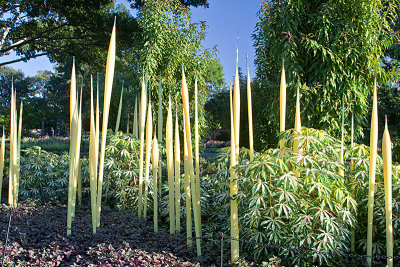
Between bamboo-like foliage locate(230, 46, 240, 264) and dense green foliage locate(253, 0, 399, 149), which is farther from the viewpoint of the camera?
dense green foliage locate(253, 0, 399, 149)

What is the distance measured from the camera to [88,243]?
7.39 feet

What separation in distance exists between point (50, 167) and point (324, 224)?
3382 millimetres

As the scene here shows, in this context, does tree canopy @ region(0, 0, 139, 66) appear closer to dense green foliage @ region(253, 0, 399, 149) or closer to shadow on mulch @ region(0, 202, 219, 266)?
dense green foliage @ region(253, 0, 399, 149)

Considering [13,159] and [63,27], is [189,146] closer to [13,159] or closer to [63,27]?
[13,159]

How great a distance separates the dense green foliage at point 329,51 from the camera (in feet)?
11.0

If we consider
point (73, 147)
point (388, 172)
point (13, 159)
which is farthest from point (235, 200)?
point (13, 159)

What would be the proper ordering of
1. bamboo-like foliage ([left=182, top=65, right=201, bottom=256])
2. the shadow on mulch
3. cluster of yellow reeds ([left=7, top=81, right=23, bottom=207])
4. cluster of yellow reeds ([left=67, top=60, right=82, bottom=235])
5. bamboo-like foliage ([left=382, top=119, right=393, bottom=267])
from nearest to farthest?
bamboo-like foliage ([left=382, top=119, right=393, bottom=267]) < the shadow on mulch < bamboo-like foliage ([left=182, top=65, right=201, bottom=256]) < cluster of yellow reeds ([left=67, top=60, right=82, bottom=235]) < cluster of yellow reeds ([left=7, top=81, right=23, bottom=207])

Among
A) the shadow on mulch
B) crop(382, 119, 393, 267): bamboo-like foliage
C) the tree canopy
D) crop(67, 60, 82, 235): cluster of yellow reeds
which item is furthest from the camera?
the tree canopy

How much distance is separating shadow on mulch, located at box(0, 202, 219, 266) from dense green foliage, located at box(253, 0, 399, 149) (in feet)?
7.06

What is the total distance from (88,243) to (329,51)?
299cm

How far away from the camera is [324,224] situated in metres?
1.84

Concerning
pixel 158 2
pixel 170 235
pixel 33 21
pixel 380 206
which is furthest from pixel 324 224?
pixel 33 21

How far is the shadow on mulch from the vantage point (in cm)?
193

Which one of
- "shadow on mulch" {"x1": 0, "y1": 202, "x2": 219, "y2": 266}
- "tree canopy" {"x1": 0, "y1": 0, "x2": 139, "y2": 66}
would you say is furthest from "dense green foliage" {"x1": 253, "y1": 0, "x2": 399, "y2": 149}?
"tree canopy" {"x1": 0, "y1": 0, "x2": 139, "y2": 66}
